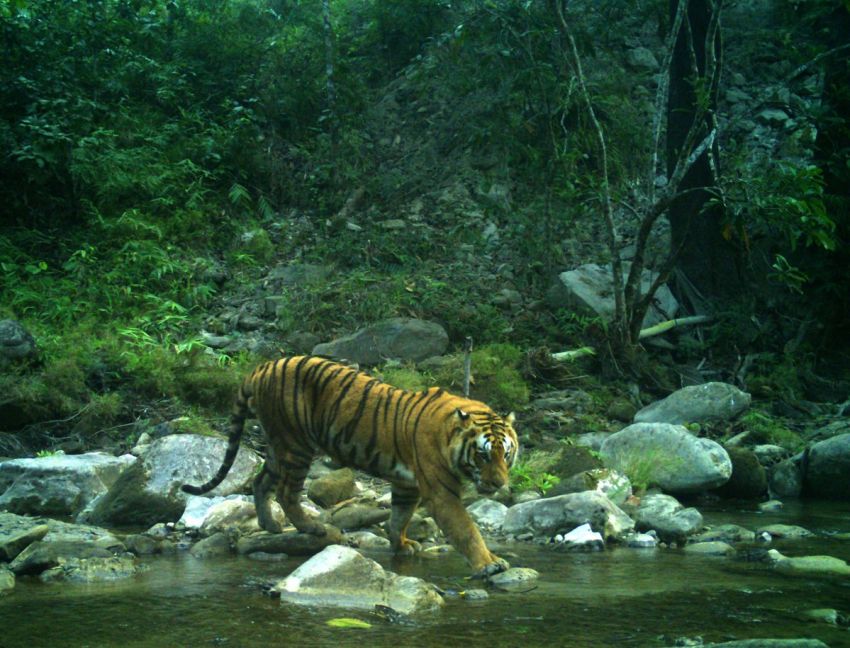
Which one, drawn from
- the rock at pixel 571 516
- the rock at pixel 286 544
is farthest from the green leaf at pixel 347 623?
the rock at pixel 571 516

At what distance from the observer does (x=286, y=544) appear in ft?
21.2

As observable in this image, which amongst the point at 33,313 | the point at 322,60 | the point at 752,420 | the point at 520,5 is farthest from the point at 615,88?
the point at 33,313

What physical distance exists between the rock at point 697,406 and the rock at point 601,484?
106 inches

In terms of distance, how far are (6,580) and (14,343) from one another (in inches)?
225

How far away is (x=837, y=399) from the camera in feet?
40.4

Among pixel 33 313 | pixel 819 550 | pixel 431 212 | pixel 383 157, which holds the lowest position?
pixel 819 550

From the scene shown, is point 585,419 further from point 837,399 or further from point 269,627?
point 269,627

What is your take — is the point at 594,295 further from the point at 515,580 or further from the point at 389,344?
the point at 515,580

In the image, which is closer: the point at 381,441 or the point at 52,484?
the point at 381,441

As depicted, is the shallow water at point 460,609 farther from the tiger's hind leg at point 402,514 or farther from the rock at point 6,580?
the tiger's hind leg at point 402,514

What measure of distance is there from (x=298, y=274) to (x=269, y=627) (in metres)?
9.61

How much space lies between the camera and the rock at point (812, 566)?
592 centimetres

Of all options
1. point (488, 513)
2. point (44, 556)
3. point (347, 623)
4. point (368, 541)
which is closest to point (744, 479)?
point (488, 513)

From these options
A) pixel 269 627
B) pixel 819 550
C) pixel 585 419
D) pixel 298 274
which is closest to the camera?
pixel 269 627
